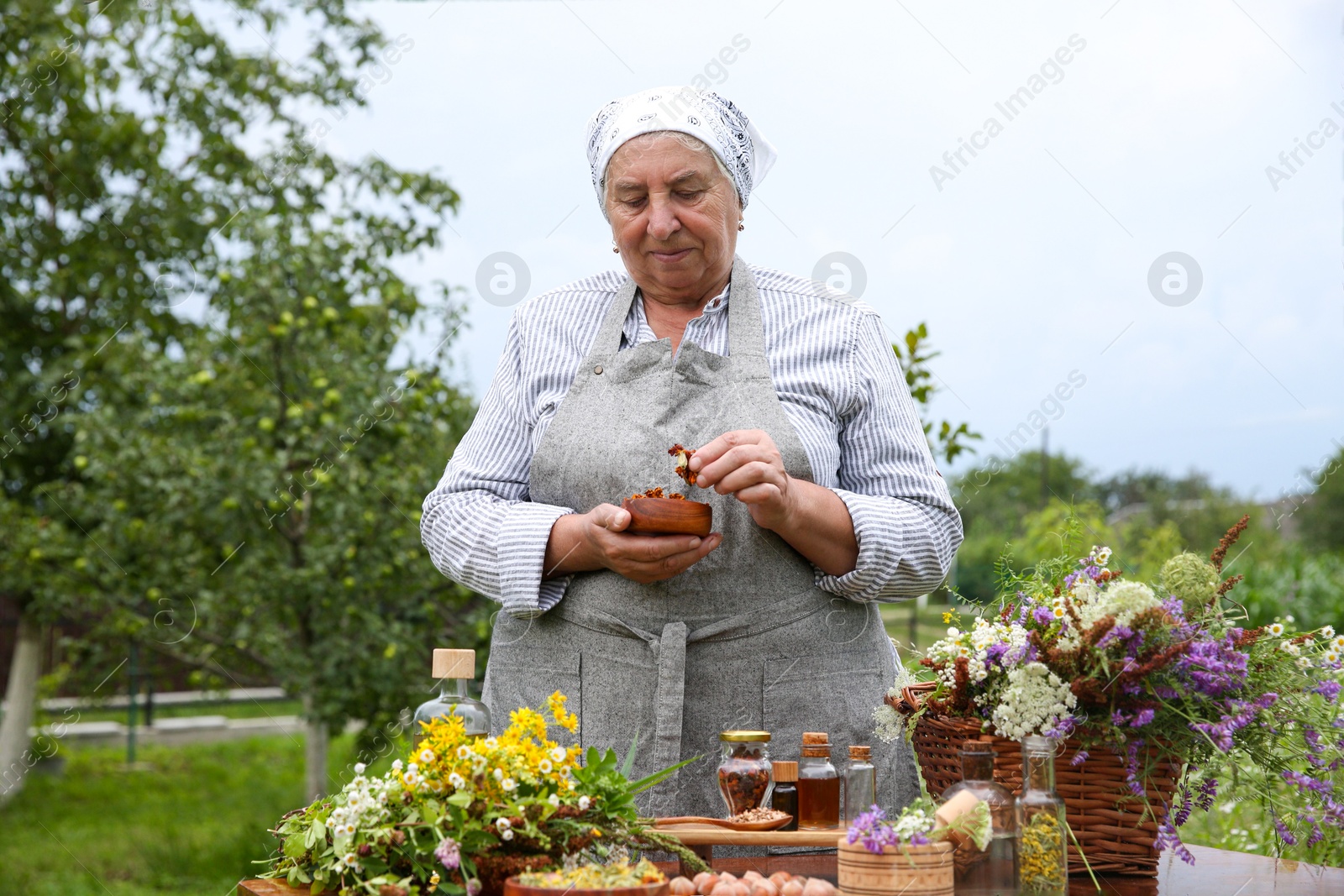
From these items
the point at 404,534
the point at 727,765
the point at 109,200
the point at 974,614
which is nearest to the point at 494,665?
the point at 727,765

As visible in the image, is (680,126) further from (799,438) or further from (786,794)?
(786,794)

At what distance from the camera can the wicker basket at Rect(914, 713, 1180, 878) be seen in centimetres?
170

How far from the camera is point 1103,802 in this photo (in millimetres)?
1714

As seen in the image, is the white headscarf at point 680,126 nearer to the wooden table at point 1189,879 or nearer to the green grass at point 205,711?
the wooden table at point 1189,879

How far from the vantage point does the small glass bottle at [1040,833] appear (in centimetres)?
159

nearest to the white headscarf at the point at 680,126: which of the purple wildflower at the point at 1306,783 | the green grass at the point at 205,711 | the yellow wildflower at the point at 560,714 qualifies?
the yellow wildflower at the point at 560,714

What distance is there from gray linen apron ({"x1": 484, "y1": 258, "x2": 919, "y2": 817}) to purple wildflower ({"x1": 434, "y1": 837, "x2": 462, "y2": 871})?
2.13ft

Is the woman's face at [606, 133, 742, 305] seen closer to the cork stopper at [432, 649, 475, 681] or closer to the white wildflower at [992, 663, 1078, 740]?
the cork stopper at [432, 649, 475, 681]

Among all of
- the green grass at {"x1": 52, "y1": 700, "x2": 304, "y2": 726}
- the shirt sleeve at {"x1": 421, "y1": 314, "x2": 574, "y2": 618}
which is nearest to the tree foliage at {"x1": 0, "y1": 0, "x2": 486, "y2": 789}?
the shirt sleeve at {"x1": 421, "y1": 314, "x2": 574, "y2": 618}

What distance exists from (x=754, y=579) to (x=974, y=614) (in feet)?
1.45

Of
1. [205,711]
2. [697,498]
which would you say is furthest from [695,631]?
[205,711]

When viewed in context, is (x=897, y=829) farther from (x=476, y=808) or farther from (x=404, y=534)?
(x=404, y=534)

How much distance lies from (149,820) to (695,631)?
24.9 ft

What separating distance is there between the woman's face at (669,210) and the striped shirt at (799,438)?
0.13m
